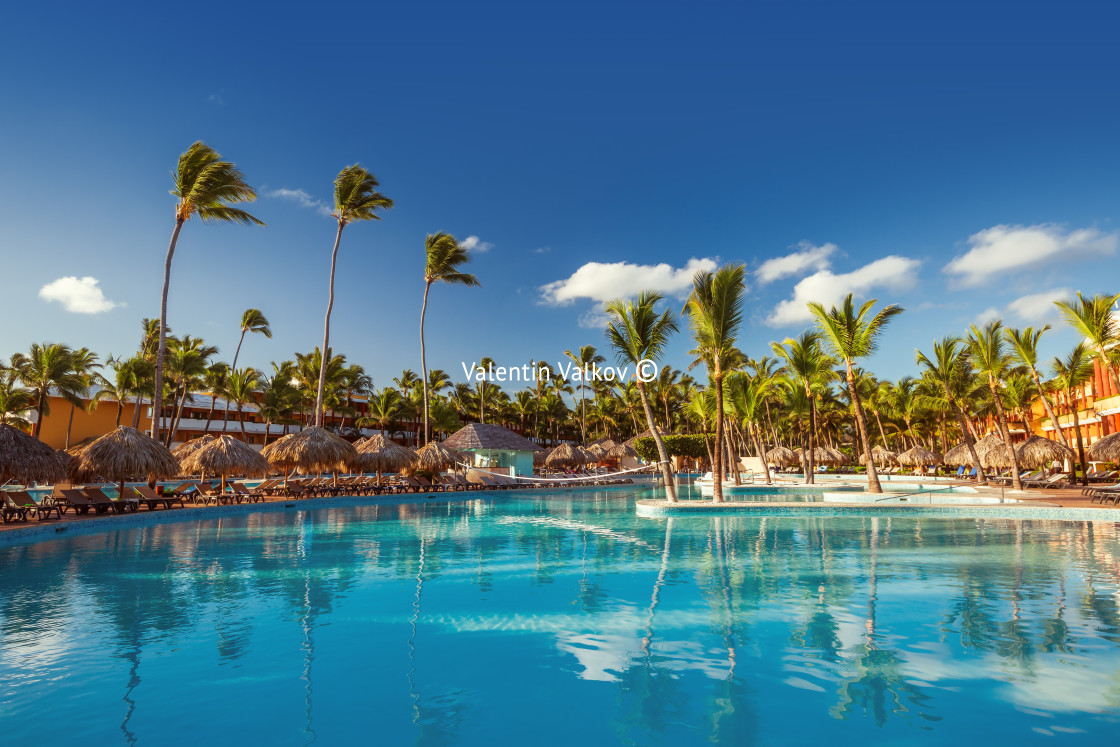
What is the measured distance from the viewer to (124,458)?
57.1 ft

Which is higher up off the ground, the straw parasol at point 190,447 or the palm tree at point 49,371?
the palm tree at point 49,371

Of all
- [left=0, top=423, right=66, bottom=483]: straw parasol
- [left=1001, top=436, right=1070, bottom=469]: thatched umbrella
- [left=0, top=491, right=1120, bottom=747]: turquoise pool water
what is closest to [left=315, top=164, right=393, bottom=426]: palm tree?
[left=0, top=423, right=66, bottom=483]: straw parasol

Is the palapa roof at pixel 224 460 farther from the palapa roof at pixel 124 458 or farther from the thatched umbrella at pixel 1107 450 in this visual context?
the thatched umbrella at pixel 1107 450

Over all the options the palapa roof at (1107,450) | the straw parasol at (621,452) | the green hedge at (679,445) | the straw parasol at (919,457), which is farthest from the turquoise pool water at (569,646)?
the straw parasol at (621,452)

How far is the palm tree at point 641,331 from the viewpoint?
17359 millimetres

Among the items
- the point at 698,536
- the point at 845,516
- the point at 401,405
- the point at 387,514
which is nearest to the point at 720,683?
the point at 698,536

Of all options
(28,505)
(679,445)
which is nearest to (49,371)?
(28,505)

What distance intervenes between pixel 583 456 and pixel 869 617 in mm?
36049

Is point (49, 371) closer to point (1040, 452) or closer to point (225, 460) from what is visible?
point (225, 460)

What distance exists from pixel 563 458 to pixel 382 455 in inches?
623

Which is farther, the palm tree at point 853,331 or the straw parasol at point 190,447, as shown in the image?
the straw parasol at point 190,447

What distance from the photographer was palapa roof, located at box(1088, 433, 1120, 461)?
21.2 m

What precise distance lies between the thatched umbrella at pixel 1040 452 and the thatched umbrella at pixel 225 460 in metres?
30.5

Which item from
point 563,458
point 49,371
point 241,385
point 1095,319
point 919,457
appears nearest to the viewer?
point 1095,319
